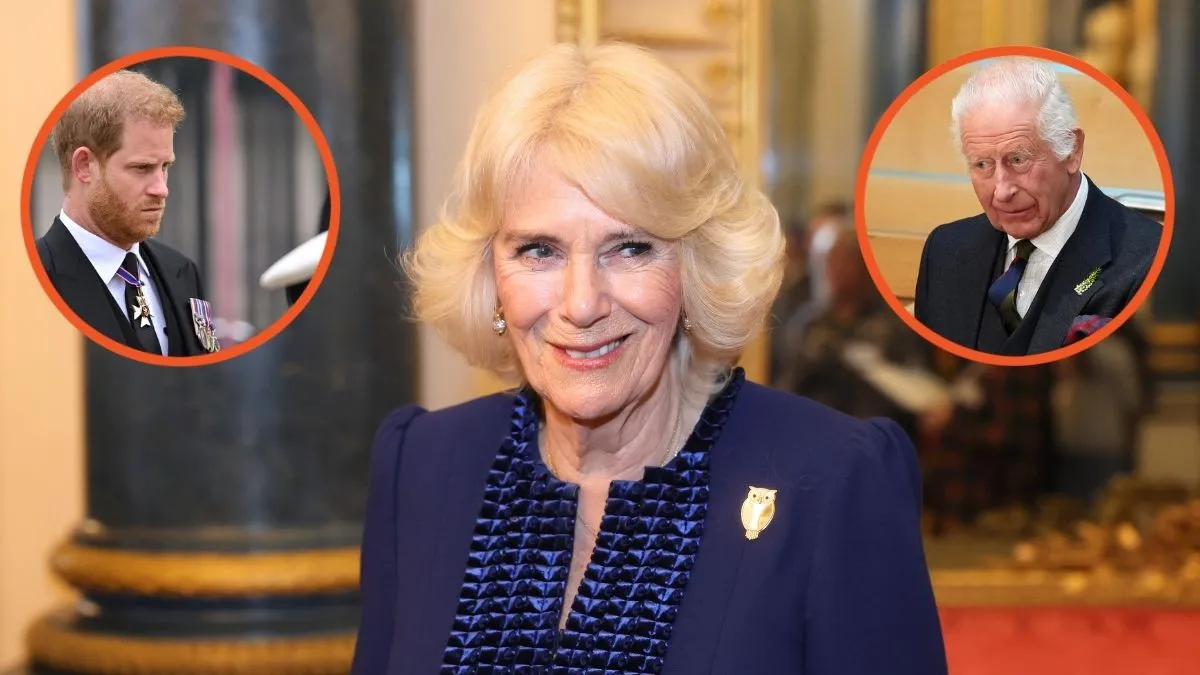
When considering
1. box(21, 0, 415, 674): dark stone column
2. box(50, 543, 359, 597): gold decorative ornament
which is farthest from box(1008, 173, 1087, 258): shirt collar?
box(50, 543, 359, 597): gold decorative ornament

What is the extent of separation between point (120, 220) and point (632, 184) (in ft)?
1.93

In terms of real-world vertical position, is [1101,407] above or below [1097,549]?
above

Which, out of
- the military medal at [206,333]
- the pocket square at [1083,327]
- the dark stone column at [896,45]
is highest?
the dark stone column at [896,45]

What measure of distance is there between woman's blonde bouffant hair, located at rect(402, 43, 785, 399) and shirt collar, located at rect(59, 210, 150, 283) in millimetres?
389

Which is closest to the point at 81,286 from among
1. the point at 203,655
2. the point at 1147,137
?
the point at 203,655

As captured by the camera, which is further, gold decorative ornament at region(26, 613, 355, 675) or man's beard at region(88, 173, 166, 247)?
gold decorative ornament at region(26, 613, 355, 675)

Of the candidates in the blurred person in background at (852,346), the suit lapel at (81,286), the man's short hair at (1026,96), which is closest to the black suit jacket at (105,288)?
the suit lapel at (81,286)

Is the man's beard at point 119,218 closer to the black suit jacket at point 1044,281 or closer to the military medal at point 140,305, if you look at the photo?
the military medal at point 140,305

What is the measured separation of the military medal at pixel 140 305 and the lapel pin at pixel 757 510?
74cm

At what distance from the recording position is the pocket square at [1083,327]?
4.81 feet

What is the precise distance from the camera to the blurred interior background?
244cm

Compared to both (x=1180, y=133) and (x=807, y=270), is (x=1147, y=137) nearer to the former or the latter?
(x=807, y=270)

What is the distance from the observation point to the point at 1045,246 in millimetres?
1428

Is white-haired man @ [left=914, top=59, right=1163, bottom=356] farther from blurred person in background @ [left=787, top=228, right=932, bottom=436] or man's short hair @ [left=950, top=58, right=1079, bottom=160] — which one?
blurred person in background @ [left=787, top=228, right=932, bottom=436]
